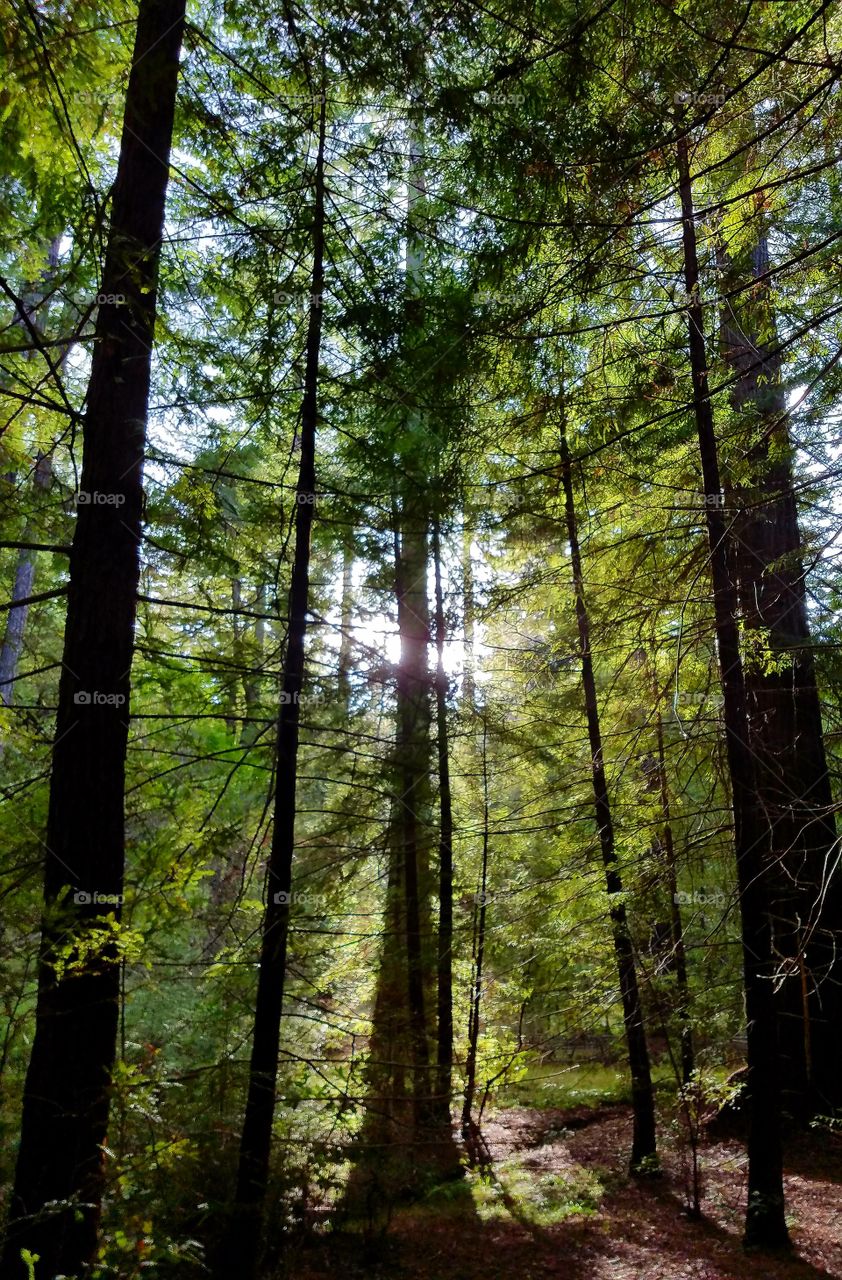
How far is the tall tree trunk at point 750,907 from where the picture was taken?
5902 millimetres

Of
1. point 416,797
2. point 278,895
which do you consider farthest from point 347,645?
point 278,895

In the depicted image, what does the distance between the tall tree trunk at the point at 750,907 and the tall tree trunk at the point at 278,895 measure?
280cm

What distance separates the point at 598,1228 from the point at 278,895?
5540 millimetres

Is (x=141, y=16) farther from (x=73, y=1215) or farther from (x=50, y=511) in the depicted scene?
(x=73, y=1215)

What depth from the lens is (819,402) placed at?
15.5 ft

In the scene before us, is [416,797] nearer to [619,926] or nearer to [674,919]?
[619,926]

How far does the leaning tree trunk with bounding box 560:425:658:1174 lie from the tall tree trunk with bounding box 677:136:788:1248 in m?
1.73

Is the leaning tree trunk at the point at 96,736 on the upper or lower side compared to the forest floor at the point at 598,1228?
upper

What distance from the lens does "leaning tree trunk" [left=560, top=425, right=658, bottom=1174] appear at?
26.6ft

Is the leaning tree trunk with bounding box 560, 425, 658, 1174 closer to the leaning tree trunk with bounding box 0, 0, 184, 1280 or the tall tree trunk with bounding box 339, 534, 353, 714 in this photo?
the tall tree trunk with bounding box 339, 534, 353, 714

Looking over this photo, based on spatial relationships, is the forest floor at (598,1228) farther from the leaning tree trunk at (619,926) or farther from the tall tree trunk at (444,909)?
the tall tree trunk at (444,909)

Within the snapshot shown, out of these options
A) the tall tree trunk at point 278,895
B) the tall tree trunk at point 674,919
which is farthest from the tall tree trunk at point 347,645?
the tall tree trunk at point 674,919

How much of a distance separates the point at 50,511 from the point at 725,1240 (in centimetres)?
817

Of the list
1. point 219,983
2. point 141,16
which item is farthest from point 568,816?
point 141,16
